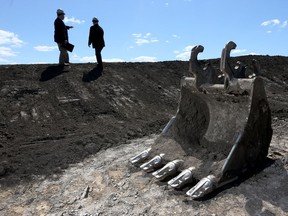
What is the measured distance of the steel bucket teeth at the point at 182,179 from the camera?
13.7 feet

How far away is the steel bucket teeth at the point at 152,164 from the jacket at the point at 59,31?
7.50 metres

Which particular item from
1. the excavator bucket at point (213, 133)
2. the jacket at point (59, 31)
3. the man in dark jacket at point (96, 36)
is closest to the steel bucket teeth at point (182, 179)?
the excavator bucket at point (213, 133)

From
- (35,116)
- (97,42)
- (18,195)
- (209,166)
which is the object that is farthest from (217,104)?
(97,42)

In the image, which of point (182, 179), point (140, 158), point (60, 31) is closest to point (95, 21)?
point (60, 31)

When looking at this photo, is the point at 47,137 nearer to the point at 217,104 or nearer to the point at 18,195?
the point at 18,195

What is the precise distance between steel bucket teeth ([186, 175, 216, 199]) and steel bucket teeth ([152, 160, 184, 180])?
0.54 m

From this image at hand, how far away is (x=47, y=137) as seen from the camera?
7.12m

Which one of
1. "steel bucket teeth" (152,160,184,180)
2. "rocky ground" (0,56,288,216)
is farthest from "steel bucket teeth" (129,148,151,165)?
"steel bucket teeth" (152,160,184,180)

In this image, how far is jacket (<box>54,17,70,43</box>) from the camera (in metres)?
11.1

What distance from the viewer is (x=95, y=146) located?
20.7 ft

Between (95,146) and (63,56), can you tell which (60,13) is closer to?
(63,56)

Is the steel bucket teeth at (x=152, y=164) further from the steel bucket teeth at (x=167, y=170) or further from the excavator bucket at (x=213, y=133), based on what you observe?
the steel bucket teeth at (x=167, y=170)

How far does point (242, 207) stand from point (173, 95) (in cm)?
774

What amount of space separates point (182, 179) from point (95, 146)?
248 centimetres
